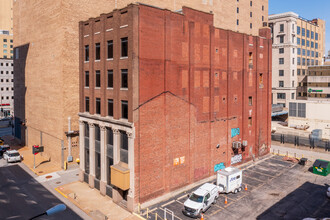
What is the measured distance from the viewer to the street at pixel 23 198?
28.6 m

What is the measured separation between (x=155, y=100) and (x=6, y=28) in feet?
511

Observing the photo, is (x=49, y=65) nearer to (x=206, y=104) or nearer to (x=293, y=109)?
(x=206, y=104)

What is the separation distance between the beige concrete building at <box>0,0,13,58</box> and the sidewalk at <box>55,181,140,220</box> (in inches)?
4870

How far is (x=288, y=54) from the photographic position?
8919cm

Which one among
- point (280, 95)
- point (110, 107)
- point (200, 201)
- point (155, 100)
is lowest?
point (200, 201)

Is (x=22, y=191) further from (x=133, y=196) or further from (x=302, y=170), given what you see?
(x=302, y=170)

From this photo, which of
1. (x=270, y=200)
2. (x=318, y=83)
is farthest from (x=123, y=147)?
(x=318, y=83)

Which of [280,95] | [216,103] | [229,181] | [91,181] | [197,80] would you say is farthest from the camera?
[280,95]

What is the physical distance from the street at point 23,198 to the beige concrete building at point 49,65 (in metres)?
6.51

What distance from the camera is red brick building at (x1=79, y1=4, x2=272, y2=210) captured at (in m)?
28.9

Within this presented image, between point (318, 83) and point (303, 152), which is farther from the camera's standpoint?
point (318, 83)

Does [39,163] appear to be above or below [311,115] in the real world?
below

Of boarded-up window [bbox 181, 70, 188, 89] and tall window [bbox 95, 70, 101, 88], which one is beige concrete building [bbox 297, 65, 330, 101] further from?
tall window [bbox 95, 70, 101, 88]

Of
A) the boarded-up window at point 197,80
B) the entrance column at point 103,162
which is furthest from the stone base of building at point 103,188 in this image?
the boarded-up window at point 197,80
